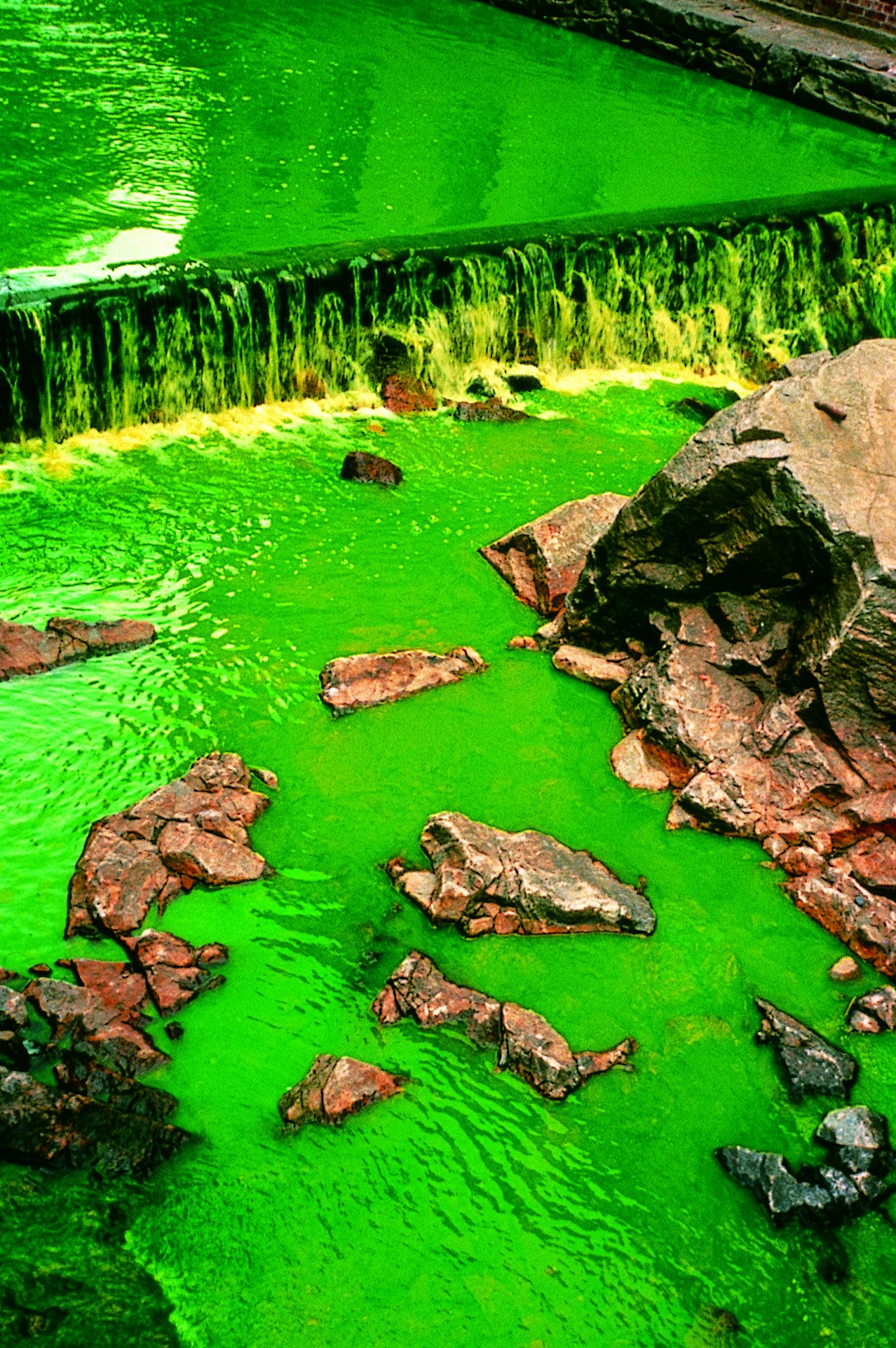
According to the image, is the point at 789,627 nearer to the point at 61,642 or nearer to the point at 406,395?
the point at 61,642

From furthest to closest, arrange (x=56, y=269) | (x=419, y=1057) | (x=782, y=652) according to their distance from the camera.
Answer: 1. (x=56, y=269)
2. (x=782, y=652)
3. (x=419, y=1057)

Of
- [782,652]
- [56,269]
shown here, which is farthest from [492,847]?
[56,269]

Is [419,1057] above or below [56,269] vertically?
below

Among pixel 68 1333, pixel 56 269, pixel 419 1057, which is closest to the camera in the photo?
pixel 68 1333

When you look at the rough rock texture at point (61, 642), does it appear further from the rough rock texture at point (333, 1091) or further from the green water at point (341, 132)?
the green water at point (341, 132)

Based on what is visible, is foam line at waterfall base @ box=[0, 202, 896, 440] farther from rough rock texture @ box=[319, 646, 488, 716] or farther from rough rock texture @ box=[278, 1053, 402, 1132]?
rough rock texture @ box=[278, 1053, 402, 1132]

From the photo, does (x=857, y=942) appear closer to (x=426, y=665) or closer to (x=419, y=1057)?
A: (x=419, y=1057)

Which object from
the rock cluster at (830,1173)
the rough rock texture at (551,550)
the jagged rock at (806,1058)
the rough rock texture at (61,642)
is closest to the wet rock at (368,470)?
the rough rock texture at (551,550)

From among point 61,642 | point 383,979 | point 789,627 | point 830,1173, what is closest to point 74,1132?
point 383,979
